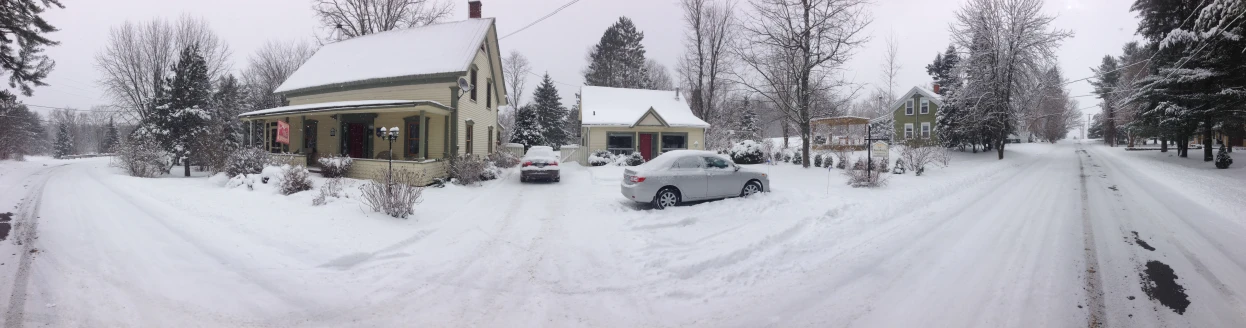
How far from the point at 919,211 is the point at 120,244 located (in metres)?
12.2

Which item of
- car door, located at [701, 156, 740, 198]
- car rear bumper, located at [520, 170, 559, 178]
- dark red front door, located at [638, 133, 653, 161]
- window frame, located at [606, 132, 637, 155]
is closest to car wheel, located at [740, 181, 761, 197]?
car door, located at [701, 156, 740, 198]

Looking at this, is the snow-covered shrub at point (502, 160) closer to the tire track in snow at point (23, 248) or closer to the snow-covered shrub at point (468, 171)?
the snow-covered shrub at point (468, 171)

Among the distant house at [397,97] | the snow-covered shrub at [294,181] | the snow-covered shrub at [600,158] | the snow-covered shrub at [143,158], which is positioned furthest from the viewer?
the snow-covered shrub at [600,158]

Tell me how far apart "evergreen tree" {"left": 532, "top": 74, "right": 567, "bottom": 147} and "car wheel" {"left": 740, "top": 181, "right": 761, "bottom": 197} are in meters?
26.5

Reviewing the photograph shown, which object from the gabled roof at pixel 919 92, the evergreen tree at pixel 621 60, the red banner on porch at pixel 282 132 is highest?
the evergreen tree at pixel 621 60

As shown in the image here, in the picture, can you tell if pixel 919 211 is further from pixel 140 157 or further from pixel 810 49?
pixel 140 157

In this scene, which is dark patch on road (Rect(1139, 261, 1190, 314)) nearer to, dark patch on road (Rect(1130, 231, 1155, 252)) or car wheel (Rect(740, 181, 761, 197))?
dark patch on road (Rect(1130, 231, 1155, 252))

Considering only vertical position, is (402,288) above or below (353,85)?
below

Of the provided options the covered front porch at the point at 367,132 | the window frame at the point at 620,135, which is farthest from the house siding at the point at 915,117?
the covered front porch at the point at 367,132

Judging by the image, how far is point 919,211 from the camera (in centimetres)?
813

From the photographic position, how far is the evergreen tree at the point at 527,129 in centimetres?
3030

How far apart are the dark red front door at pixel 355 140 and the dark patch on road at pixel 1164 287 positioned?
67.3 feet

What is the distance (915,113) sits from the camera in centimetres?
3553

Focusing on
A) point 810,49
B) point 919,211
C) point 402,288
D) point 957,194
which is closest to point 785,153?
point 810,49
